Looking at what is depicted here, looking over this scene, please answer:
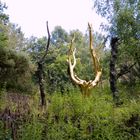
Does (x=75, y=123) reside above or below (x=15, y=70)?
below

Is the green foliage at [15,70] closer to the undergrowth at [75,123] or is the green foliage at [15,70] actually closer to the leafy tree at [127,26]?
the leafy tree at [127,26]

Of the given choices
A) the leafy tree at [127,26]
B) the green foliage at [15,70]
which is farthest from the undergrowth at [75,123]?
the green foliage at [15,70]

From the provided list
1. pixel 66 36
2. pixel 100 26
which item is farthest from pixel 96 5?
pixel 66 36

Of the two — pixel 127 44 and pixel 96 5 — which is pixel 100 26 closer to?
pixel 96 5

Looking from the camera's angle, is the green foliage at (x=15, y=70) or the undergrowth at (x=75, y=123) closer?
the undergrowth at (x=75, y=123)

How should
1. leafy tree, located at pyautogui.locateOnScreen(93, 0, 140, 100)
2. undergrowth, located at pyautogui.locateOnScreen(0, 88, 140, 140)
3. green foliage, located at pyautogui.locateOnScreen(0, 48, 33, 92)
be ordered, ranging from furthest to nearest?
green foliage, located at pyautogui.locateOnScreen(0, 48, 33, 92) < leafy tree, located at pyautogui.locateOnScreen(93, 0, 140, 100) < undergrowth, located at pyautogui.locateOnScreen(0, 88, 140, 140)

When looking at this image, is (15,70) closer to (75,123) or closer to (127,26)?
(127,26)

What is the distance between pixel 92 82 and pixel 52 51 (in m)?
21.5

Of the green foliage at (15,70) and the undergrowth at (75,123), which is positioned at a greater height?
the green foliage at (15,70)

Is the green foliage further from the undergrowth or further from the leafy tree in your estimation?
the undergrowth

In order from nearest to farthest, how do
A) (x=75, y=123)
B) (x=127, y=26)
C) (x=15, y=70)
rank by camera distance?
(x=75, y=123), (x=127, y=26), (x=15, y=70)

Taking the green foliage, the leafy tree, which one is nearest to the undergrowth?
the leafy tree

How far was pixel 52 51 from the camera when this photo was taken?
28719mm

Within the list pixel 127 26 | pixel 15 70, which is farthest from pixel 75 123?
pixel 15 70
